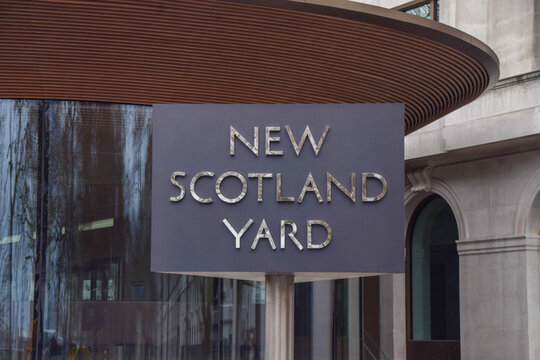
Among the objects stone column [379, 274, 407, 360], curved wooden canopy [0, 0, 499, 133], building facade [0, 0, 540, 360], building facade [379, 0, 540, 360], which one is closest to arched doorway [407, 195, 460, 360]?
stone column [379, 274, 407, 360]

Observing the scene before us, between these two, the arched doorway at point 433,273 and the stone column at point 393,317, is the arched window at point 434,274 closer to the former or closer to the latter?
the arched doorway at point 433,273

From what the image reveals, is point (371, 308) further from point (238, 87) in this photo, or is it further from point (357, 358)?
point (238, 87)

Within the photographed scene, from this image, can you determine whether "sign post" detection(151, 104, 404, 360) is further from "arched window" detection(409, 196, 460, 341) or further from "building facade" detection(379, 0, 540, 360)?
"arched window" detection(409, 196, 460, 341)

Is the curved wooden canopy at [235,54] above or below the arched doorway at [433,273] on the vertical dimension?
above

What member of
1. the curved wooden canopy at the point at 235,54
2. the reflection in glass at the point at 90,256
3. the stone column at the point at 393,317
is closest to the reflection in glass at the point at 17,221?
the reflection in glass at the point at 90,256

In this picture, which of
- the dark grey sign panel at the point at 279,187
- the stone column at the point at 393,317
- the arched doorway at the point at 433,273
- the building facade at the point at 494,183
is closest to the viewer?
the dark grey sign panel at the point at 279,187

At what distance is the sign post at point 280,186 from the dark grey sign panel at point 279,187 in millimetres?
14

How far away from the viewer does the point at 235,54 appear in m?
17.3

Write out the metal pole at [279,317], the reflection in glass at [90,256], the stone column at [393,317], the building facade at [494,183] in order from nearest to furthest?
the metal pole at [279,317] < the reflection in glass at [90,256] < the building facade at [494,183] < the stone column at [393,317]

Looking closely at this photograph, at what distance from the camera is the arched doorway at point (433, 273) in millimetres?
32594

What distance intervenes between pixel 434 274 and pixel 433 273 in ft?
0.16

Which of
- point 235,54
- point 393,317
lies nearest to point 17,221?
point 235,54

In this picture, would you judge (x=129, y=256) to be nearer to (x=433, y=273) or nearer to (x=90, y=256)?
(x=90, y=256)

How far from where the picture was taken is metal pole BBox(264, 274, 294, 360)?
1389 centimetres
